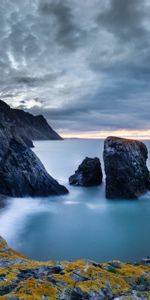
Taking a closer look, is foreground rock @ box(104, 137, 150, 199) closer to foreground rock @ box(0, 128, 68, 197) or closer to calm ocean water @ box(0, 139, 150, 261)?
calm ocean water @ box(0, 139, 150, 261)

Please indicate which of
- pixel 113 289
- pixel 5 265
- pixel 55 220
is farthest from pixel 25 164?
pixel 113 289

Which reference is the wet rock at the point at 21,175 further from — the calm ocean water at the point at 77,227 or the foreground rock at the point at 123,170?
the foreground rock at the point at 123,170

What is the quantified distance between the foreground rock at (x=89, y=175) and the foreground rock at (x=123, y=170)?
6.86m

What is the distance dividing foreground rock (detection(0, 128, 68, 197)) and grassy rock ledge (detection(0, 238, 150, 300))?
70.5ft

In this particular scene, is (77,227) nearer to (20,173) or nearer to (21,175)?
(21,175)

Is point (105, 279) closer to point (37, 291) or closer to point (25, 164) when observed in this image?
point (37, 291)

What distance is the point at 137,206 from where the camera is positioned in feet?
85.0

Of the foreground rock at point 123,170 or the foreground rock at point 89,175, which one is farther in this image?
the foreground rock at point 89,175

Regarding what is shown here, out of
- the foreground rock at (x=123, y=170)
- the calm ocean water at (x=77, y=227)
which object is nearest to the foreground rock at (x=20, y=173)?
the calm ocean water at (x=77, y=227)

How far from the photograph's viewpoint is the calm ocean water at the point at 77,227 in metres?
15.5

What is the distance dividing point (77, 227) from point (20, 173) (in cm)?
1203

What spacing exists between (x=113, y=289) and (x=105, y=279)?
14.3 inches

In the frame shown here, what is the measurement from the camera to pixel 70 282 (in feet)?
18.8

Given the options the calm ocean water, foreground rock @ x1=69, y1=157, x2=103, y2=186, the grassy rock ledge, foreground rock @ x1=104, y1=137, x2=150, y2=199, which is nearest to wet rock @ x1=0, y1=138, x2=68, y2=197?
the calm ocean water
